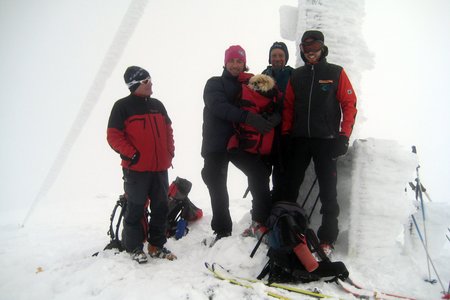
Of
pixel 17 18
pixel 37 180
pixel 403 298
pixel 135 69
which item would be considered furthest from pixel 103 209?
pixel 17 18

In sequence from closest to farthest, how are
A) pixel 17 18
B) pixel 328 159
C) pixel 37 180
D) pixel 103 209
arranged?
pixel 328 159
pixel 103 209
pixel 37 180
pixel 17 18

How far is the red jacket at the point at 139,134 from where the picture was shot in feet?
11.4

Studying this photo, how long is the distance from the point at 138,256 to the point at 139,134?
1548mm

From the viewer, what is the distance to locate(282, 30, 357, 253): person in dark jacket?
3.28 metres

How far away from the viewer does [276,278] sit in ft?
9.05

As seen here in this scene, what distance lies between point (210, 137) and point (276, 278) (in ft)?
6.01

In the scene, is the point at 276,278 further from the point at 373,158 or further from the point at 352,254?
the point at 373,158


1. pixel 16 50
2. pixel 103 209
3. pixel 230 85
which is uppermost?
pixel 16 50

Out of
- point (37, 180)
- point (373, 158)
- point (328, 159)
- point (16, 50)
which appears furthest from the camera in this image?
point (16, 50)

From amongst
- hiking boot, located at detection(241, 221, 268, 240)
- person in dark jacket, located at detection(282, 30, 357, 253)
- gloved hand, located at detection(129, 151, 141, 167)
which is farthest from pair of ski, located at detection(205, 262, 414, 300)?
gloved hand, located at detection(129, 151, 141, 167)

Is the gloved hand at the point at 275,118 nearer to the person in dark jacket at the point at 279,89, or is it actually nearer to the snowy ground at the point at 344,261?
the person in dark jacket at the point at 279,89

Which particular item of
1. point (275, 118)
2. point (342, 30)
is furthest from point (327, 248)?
point (342, 30)

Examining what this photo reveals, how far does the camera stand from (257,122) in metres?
3.24

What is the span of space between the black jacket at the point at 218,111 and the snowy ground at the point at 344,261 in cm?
123
